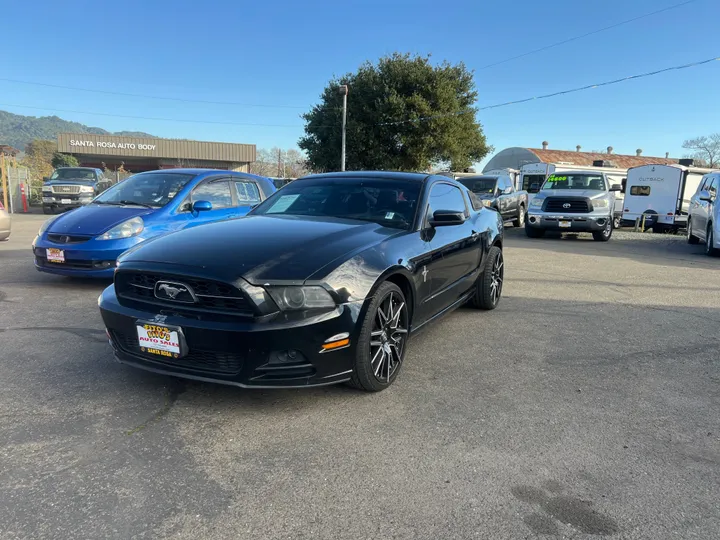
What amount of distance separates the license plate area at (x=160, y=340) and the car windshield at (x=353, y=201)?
1.74 m

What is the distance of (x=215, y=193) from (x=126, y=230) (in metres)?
1.53

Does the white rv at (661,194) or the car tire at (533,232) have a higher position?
the white rv at (661,194)

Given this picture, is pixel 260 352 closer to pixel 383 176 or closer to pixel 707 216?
pixel 383 176

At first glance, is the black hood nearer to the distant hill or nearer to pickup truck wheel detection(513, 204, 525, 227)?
Answer: pickup truck wheel detection(513, 204, 525, 227)

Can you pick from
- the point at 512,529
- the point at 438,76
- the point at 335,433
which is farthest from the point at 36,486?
the point at 438,76

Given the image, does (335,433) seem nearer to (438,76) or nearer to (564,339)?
(564,339)

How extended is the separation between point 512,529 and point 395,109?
94.5ft

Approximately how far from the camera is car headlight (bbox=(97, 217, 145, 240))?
609 centimetres

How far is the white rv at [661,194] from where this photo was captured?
60.5ft

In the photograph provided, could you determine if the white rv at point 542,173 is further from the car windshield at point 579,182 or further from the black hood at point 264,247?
the black hood at point 264,247

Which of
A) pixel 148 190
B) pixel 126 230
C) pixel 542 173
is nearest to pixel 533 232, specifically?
pixel 148 190

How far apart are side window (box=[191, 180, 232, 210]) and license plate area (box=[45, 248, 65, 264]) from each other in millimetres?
1759

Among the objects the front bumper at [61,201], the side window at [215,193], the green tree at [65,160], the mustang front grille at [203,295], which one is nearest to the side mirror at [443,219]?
the mustang front grille at [203,295]

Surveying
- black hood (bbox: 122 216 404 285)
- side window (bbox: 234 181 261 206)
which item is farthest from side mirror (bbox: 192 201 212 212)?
black hood (bbox: 122 216 404 285)
